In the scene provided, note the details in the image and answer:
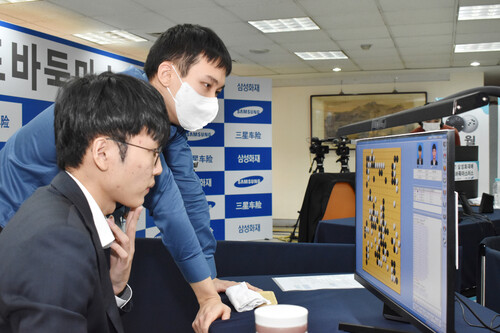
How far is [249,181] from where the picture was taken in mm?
5105

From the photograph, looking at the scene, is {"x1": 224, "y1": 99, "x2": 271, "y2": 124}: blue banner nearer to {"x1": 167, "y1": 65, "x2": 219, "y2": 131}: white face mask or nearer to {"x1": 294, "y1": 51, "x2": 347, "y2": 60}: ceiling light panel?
{"x1": 294, "y1": 51, "x2": 347, "y2": 60}: ceiling light panel

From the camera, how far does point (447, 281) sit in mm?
714

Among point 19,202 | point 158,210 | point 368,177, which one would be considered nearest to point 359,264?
point 368,177

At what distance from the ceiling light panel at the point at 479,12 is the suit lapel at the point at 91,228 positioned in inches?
197

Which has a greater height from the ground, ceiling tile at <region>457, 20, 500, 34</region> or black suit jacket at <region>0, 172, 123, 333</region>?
ceiling tile at <region>457, 20, 500, 34</region>

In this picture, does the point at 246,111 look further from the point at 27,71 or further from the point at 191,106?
the point at 191,106

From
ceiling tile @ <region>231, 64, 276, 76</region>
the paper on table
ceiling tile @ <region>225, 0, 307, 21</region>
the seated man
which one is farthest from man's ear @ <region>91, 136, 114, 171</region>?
ceiling tile @ <region>231, 64, 276, 76</region>

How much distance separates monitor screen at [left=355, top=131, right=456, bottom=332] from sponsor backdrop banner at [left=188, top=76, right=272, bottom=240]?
379cm

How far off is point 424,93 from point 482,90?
25.9 feet

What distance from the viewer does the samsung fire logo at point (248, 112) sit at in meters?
5.01

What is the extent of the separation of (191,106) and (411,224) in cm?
82

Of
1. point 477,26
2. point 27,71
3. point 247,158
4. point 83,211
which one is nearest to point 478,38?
point 477,26

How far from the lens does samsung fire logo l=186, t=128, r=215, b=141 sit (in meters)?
4.82

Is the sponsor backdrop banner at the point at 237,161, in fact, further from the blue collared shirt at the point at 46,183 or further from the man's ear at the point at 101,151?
the man's ear at the point at 101,151
